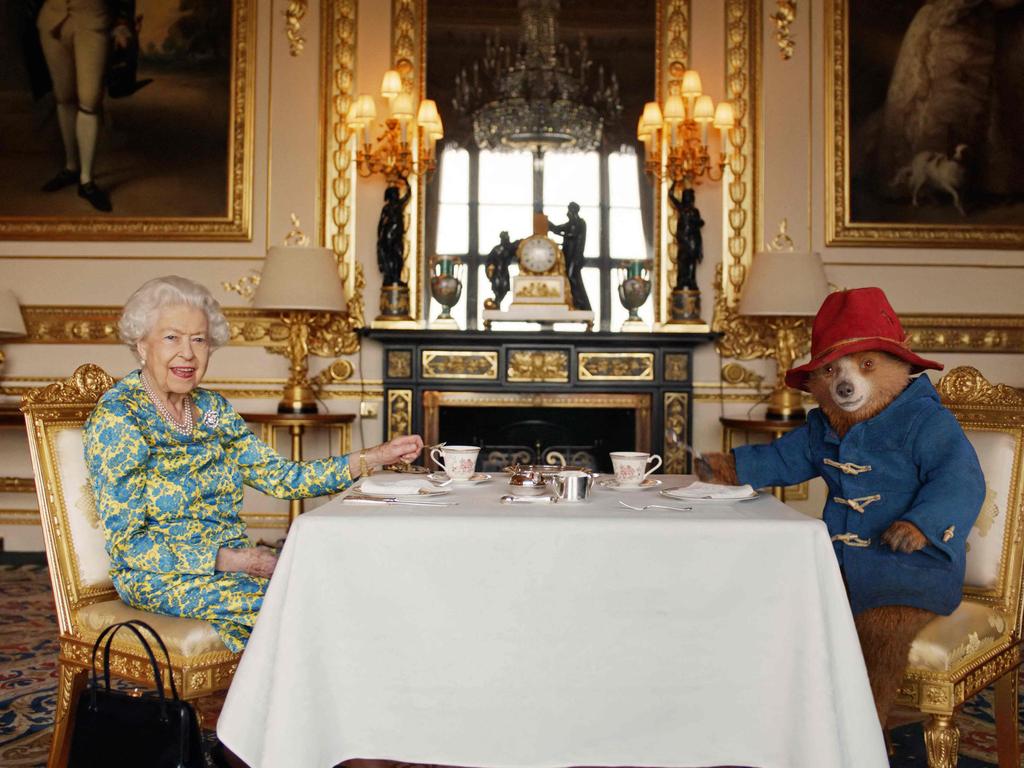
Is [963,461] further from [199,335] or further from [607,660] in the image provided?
[199,335]

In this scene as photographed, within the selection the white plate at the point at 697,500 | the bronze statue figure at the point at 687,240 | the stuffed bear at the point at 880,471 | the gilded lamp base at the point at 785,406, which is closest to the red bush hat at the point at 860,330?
the stuffed bear at the point at 880,471

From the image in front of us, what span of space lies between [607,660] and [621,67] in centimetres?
421

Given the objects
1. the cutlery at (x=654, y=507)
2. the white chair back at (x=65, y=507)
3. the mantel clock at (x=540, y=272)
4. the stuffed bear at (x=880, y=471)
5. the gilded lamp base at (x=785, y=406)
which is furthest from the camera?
the mantel clock at (x=540, y=272)

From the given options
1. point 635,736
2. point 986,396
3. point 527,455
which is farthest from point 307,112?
point 635,736

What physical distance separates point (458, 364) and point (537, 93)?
1552 millimetres

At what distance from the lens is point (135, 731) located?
1721 millimetres

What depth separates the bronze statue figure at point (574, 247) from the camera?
16.5 feet

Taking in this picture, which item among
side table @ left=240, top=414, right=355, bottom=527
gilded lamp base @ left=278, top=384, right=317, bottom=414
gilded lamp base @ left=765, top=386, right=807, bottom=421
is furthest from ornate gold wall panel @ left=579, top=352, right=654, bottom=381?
gilded lamp base @ left=278, top=384, right=317, bottom=414

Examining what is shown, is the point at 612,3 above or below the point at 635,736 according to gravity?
above

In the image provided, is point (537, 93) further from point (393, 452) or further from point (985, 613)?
point (985, 613)

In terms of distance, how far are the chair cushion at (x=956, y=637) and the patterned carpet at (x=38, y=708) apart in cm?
52

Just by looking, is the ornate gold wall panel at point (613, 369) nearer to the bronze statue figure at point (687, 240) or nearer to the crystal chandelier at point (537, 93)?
the bronze statue figure at point (687, 240)

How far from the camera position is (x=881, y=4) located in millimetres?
5270

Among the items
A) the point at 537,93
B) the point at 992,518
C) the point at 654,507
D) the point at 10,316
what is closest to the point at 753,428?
the point at 537,93
